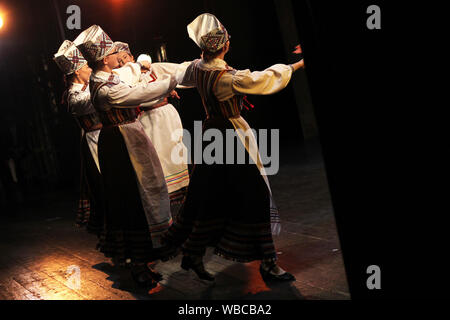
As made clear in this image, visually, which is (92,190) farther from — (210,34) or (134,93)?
(210,34)

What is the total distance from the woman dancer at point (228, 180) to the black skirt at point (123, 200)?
0.38 metres

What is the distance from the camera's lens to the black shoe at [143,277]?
3.45 m

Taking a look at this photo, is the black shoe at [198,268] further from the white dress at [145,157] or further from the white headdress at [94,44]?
the white headdress at [94,44]

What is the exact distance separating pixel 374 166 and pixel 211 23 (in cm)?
148

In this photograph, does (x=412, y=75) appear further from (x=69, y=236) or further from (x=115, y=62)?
(x=69, y=236)

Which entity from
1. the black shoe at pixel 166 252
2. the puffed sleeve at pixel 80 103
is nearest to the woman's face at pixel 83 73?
the puffed sleeve at pixel 80 103

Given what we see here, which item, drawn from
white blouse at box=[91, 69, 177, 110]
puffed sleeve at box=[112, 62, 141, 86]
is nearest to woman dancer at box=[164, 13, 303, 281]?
white blouse at box=[91, 69, 177, 110]

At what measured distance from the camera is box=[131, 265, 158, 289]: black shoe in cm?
345

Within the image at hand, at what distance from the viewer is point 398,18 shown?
6.02ft

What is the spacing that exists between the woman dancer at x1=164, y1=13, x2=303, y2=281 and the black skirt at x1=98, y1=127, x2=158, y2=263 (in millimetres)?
383

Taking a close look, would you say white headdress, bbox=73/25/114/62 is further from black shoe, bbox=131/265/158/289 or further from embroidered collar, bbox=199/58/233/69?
black shoe, bbox=131/265/158/289

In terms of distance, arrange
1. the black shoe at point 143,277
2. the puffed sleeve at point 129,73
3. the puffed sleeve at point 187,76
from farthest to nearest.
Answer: the puffed sleeve at point 129,73 < the black shoe at point 143,277 < the puffed sleeve at point 187,76
